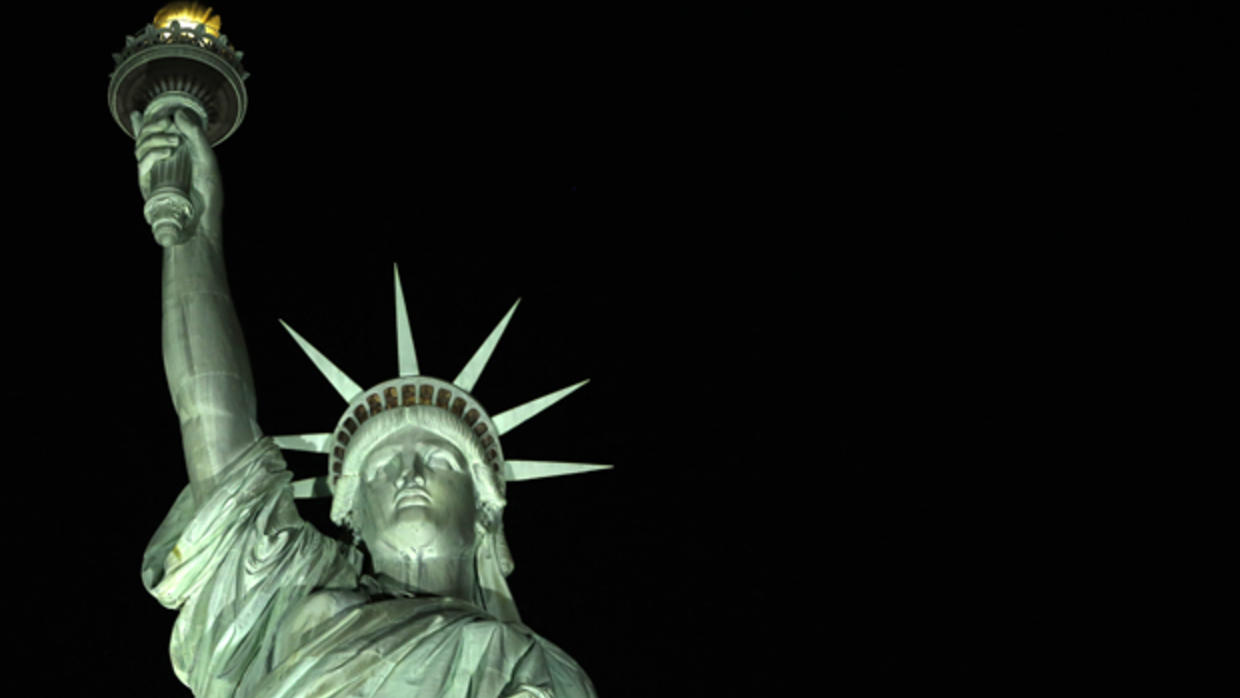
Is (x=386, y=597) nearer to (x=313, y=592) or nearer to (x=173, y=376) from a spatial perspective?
(x=313, y=592)

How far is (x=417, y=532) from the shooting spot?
14.0 meters

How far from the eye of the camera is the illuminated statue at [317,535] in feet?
42.2

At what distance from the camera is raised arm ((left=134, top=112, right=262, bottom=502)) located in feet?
44.1

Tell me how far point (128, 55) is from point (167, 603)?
3.53 metres

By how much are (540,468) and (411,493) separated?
1.28 m

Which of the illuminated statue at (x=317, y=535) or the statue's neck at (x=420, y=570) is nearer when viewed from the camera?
the illuminated statue at (x=317, y=535)

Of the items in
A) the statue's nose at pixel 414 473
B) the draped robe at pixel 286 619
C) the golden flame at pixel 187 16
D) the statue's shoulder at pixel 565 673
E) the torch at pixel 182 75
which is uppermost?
the golden flame at pixel 187 16

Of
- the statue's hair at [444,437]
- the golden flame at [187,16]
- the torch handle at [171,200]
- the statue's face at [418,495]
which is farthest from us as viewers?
the golden flame at [187,16]

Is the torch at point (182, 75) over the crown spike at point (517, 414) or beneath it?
over

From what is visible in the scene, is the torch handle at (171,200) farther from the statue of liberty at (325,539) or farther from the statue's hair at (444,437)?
the statue's hair at (444,437)

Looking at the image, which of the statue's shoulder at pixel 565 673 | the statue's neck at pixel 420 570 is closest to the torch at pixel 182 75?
the statue's neck at pixel 420 570

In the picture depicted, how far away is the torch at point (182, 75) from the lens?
1451 centimetres

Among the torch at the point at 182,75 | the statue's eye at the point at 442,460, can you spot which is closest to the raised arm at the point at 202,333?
the torch at the point at 182,75

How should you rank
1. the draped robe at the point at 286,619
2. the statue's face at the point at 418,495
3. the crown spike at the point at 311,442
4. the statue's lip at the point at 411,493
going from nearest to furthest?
the draped robe at the point at 286,619, the statue's face at the point at 418,495, the statue's lip at the point at 411,493, the crown spike at the point at 311,442
